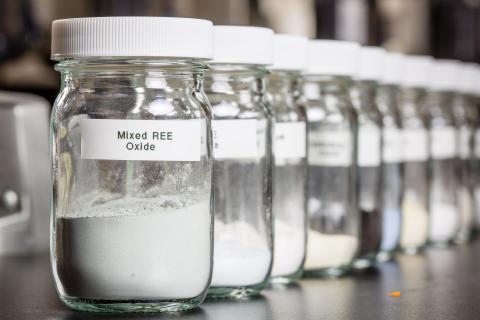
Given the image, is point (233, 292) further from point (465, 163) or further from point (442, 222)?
point (465, 163)

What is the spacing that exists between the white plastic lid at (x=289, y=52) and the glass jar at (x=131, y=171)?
16 cm

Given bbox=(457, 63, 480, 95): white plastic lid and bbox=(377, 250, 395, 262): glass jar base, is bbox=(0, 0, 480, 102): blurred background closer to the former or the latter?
bbox=(457, 63, 480, 95): white plastic lid

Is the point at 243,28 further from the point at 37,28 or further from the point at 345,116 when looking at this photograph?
the point at 37,28

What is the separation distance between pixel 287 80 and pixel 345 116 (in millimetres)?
101

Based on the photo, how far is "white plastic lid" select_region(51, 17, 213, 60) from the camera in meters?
0.71

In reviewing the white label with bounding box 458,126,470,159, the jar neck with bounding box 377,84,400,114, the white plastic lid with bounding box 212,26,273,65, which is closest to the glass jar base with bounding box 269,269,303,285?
the white plastic lid with bounding box 212,26,273,65

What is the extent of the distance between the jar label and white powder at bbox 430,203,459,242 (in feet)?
1.84

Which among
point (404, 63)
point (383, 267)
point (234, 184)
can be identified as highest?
point (404, 63)

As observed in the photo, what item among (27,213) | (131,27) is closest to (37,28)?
(27,213)

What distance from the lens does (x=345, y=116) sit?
1.02 meters

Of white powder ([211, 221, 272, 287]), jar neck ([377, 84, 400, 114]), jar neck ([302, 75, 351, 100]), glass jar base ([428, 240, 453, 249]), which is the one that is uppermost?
jar neck ([302, 75, 351, 100])

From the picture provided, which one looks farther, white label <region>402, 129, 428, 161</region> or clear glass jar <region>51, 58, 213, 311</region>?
white label <region>402, 129, 428, 161</region>

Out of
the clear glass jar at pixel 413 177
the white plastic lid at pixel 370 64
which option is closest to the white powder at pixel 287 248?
the white plastic lid at pixel 370 64

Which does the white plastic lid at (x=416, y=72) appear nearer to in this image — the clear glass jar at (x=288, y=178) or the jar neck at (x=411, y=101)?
the jar neck at (x=411, y=101)
